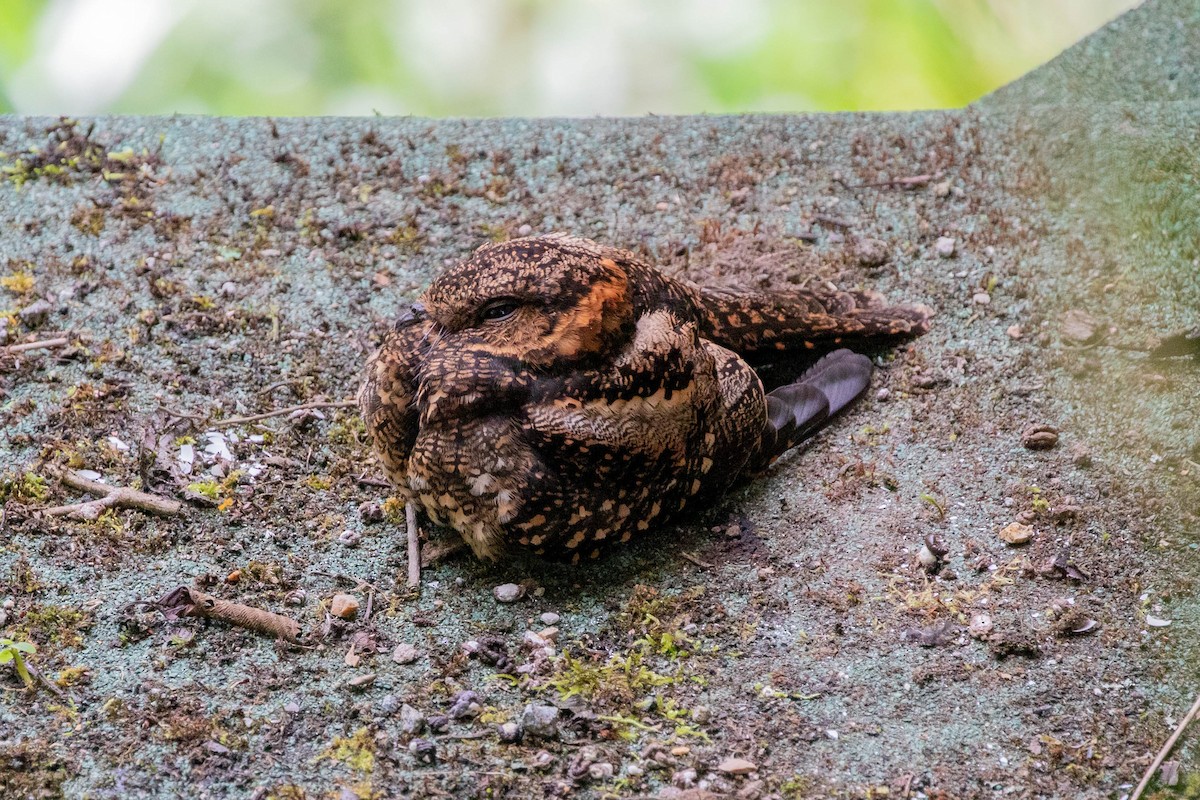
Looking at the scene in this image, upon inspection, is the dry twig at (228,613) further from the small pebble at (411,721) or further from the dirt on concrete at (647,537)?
the small pebble at (411,721)

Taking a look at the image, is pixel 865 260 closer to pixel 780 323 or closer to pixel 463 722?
pixel 780 323

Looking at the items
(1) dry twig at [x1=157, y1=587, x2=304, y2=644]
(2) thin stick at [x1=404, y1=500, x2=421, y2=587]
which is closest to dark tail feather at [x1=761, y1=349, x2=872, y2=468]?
(2) thin stick at [x1=404, y1=500, x2=421, y2=587]

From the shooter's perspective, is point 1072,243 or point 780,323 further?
point 1072,243

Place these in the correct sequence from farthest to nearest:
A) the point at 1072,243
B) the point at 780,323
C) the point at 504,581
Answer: the point at 1072,243 → the point at 780,323 → the point at 504,581

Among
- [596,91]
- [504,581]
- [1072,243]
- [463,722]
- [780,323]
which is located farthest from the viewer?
[1072,243]

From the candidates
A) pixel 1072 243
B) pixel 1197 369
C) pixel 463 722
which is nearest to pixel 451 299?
pixel 463 722

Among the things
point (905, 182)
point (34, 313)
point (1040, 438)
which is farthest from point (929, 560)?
point (34, 313)

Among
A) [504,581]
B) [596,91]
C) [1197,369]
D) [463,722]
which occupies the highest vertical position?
[596,91]

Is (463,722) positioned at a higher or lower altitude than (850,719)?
higher

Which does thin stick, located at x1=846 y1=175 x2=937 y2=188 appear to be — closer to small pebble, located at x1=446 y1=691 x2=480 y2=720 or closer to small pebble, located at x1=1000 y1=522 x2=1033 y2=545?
small pebble, located at x1=1000 y1=522 x2=1033 y2=545
